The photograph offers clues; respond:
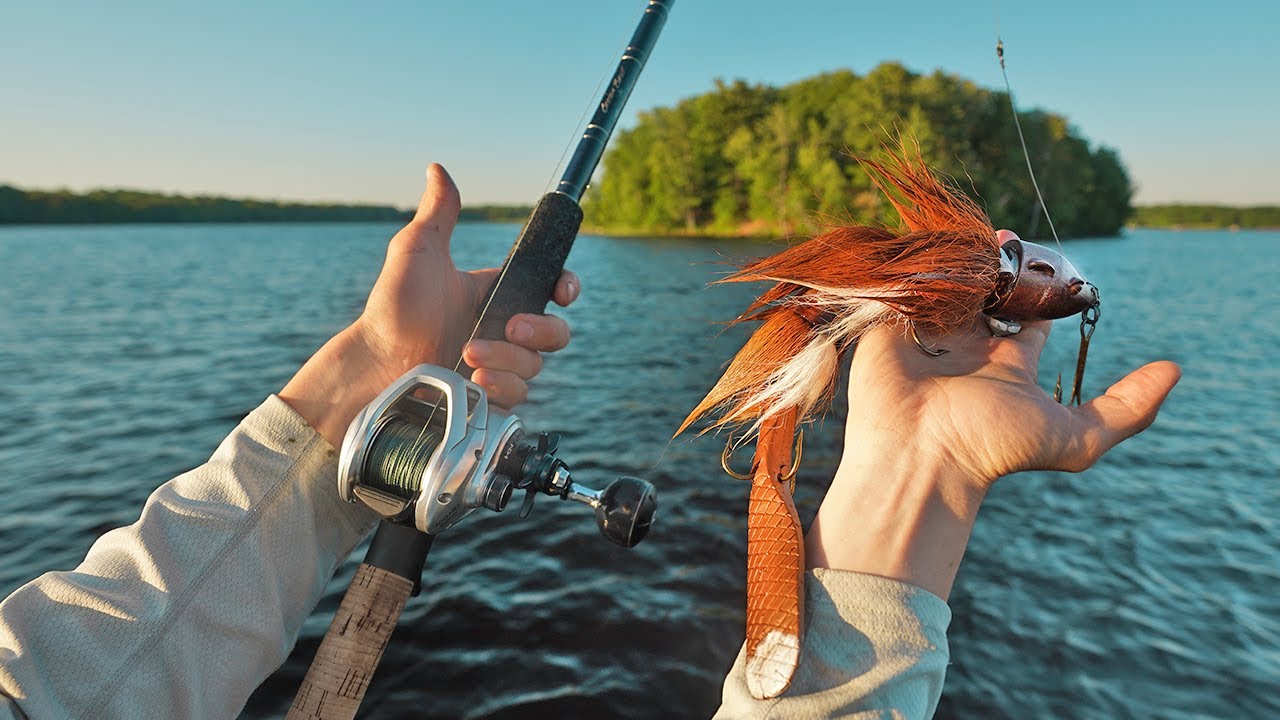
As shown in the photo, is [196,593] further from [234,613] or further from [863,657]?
[863,657]

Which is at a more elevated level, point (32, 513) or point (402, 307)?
point (402, 307)

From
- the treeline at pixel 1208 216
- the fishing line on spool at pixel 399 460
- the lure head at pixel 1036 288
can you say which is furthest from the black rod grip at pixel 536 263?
the treeline at pixel 1208 216

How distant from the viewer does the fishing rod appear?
1905 millimetres

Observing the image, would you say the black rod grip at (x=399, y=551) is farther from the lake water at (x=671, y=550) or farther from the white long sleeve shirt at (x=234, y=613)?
the lake water at (x=671, y=550)

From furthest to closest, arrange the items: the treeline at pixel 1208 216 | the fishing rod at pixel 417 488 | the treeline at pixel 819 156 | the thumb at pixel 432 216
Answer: the treeline at pixel 1208 216
the treeline at pixel 819 156
the thumb at pixel 432 216
the fishing rod at pixel 417 488

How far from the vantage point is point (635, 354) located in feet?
41.0

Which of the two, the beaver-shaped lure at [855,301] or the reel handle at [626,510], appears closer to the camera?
the beaver-shaped lure at [855,301]

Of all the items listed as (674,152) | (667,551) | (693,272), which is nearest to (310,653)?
(667,551)

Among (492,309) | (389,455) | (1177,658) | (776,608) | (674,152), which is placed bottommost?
(1177,658)

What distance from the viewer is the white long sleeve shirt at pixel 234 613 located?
1458 millimetres

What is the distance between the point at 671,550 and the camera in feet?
17.0

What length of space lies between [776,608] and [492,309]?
58.9 inches

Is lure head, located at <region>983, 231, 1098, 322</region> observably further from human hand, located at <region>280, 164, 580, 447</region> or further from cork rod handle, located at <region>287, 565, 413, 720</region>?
cork rod handle, located at <region>287, 565, 413, 720</region>

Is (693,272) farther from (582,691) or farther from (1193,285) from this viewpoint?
(582,691)
